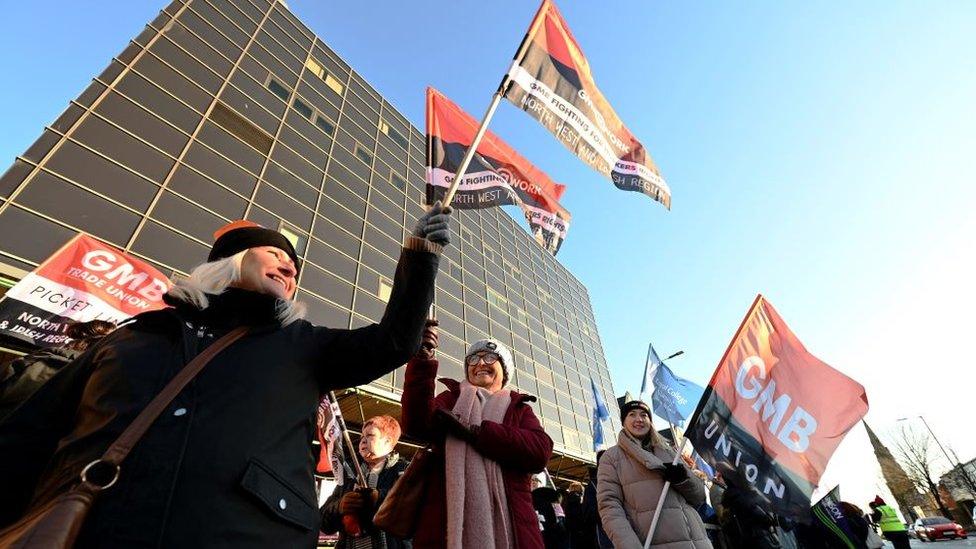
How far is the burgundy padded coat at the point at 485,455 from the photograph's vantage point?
2.22 metres

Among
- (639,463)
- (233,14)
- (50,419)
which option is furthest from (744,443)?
(233,14)

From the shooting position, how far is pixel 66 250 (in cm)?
567

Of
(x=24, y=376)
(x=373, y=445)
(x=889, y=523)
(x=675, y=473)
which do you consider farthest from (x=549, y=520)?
(x=889, y=523)

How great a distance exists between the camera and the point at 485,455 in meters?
2.39

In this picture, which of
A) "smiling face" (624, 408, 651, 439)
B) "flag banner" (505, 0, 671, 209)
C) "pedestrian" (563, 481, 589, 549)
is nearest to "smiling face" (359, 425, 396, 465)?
"smiling face" (624, 408, 651, 439)

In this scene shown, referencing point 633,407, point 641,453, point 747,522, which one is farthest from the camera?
point 747,522

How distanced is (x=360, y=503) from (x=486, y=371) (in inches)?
42.5

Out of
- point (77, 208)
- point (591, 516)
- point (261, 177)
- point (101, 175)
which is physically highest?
point (261, 177)

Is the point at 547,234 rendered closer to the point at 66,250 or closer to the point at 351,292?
the point at 66,250

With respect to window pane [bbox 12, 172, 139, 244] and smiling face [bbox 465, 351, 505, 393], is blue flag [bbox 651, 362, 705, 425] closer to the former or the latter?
smiling face [bbox 465, 351, 505, 393]

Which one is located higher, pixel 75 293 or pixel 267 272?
pixel 75 293

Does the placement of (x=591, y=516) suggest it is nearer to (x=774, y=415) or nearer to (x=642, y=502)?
(x=642, y=502)

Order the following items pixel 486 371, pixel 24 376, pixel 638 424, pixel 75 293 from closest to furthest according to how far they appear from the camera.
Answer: pixel 24 376, pixel 486 371, pixel 638 424, pixel 75 293

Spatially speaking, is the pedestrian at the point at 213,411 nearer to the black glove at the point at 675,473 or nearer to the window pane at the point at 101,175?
the black glove at the point at 675,473
